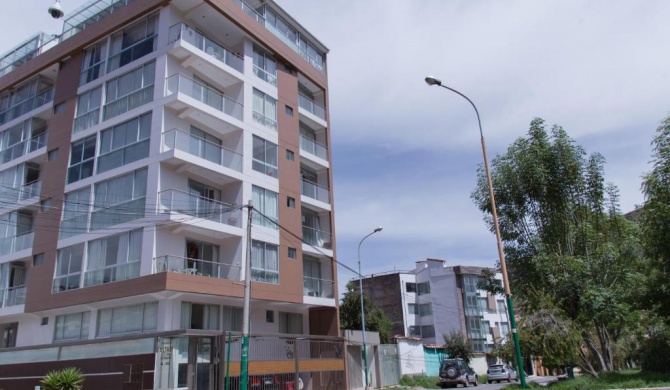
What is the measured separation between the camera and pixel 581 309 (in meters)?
22.6

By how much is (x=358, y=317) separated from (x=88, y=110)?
2770 cm

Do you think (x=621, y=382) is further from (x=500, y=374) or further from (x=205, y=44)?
(x=500, y=374)

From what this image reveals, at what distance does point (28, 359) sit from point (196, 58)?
50.7ft

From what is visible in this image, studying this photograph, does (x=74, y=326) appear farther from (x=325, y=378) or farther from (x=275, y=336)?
(x=325, y=378)

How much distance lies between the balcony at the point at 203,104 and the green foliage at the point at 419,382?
943 inches

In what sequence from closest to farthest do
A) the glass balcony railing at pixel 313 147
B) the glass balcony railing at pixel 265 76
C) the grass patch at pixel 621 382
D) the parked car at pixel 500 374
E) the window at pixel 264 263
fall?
the grass patch at pixel 621 382 < the window at pixel 264 263 < the glass balcony railing at pixel 265 76 < the glass balcony railing at pixel 313 147 < the parked car at pixel 500 374

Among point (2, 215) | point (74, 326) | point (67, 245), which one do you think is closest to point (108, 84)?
point (67, 245)

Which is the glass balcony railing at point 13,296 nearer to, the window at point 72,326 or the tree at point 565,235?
the window at point 72,326

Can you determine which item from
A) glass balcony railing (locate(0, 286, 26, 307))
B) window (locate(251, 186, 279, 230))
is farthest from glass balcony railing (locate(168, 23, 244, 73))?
glass balcony railing (locate(0, 286, 26, 307))

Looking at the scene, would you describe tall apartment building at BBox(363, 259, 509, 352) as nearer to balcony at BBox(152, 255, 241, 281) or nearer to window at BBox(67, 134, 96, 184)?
balcony at BBox(152, 255, 241, 281)

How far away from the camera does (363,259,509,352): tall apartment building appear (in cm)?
5888

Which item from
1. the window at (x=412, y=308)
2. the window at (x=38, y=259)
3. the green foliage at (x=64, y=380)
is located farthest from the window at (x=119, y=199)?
the window at (x=412, y=308)

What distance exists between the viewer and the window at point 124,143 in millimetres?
24328

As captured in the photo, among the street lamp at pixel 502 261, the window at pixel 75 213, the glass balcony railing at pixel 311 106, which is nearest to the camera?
the street lamp at pixel 502 261
